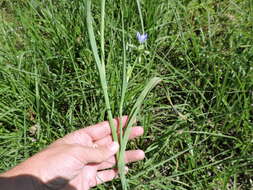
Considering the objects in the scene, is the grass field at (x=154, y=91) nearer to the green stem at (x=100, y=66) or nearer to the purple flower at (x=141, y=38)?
the purple flower at (x=141, y=38)

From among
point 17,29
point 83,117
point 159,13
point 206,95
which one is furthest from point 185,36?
point 17,29

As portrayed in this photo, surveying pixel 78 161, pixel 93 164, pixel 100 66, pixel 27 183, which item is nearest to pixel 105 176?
pixel 93 164

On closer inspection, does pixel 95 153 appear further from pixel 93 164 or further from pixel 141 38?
pixel 141 38

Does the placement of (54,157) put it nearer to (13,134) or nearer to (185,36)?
(13,134)

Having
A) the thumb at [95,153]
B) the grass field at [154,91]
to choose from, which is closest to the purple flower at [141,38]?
the grass field at [154,91]

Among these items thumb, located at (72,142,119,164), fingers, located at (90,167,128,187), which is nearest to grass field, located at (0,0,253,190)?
fingers, located at (90,167,128,187)

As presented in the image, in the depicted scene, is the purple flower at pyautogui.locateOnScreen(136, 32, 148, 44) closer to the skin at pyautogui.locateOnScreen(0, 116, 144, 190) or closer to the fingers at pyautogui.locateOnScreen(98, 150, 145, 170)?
the skin at pyautogui.locateOnScreen(0, 116, 144, 190)
